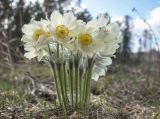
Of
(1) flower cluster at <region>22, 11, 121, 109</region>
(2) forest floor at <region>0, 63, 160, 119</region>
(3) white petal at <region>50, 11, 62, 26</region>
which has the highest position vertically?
(3) white petal at <region>50, 11, 62, 26</region>

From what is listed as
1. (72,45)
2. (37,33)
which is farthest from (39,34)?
(72,45)

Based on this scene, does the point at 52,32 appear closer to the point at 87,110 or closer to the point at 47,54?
the point at 47,54

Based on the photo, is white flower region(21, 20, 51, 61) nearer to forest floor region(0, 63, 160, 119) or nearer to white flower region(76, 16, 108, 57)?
white flower region(76, 16, 108, 57)

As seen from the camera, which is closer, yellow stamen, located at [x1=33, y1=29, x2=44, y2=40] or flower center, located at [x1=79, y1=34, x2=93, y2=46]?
flower center, located at [x1=79, y1=34, x2=93, y2=46]

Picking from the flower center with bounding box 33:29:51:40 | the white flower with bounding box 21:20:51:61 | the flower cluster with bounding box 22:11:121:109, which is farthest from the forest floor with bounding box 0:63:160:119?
the flower center with bounding box 33:29:51:40

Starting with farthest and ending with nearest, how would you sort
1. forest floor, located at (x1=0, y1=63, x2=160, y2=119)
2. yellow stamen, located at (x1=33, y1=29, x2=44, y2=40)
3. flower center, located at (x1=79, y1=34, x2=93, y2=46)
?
forest floor, located at (x1=0, y1=63, x2=160, y2=119)
yellow stamen, located at (x1=33, y1=29, x2=44, y2=40)
flower center, located at (x1=79, y1=34, x2=93, y2=46)

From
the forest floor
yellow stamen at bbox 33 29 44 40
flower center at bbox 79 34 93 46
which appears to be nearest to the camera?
flower center at bbox 79 34 93 46

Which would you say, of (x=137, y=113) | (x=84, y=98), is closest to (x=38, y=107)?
(x=84, y=98)

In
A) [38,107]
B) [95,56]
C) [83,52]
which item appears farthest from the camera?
[38,107]
